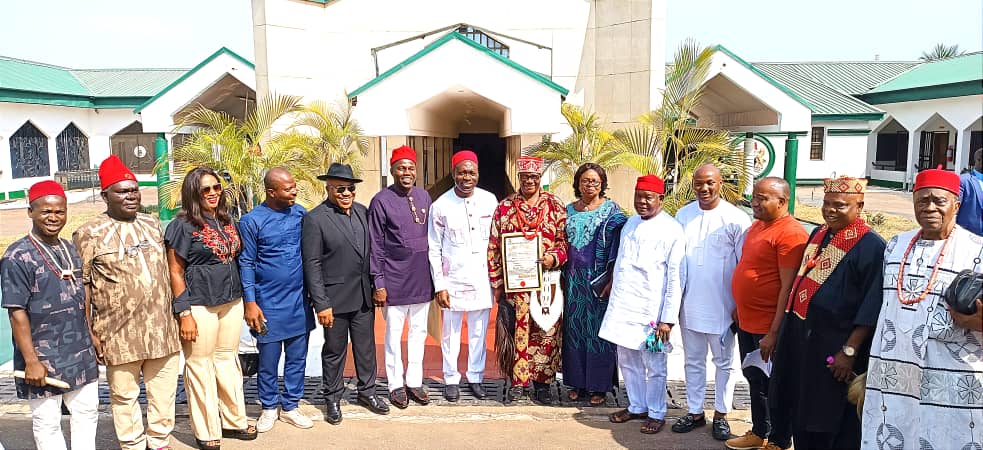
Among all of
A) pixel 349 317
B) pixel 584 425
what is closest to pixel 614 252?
pixel 584 425

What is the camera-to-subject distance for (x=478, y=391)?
5.15 m

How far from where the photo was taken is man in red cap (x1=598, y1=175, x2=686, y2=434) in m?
4.31

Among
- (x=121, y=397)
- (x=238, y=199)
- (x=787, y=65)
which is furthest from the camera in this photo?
(x=787, y=65)

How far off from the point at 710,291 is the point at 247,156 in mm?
5955

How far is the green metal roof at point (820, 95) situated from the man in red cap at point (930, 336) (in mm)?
21313

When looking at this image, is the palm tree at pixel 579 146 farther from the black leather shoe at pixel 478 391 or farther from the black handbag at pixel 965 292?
the black handbag at pixel 965 292

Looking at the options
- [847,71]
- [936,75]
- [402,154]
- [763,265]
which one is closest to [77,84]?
[402,154]

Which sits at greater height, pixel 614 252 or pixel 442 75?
pixel 442 75

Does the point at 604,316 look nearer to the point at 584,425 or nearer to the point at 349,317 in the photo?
the point at 584,425

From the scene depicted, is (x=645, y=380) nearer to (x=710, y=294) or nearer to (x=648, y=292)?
(x=648, y=292)

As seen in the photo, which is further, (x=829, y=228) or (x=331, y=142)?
(x=331, y=142)

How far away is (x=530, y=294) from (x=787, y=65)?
28.0m

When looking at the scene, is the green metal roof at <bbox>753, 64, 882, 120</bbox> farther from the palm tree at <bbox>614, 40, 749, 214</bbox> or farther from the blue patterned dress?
the blue patterned dress

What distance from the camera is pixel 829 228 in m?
3.53
